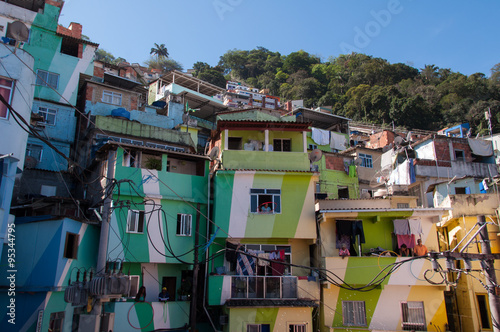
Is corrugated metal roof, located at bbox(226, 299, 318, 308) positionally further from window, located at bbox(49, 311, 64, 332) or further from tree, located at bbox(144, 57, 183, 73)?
tree, located at bbox(144, 57, 183, 73)

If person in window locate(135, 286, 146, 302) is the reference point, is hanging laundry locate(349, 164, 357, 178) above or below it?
above

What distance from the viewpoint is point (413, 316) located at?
1978 centimetres

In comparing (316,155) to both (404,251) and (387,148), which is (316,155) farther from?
(387,148)

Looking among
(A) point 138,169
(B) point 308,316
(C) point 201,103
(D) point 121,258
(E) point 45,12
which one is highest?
(E) point 45,12

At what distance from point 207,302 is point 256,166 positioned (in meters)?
7.18

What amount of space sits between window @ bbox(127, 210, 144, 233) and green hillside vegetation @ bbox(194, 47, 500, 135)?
1660 inches

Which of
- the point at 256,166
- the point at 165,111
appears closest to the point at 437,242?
the point at 256,166

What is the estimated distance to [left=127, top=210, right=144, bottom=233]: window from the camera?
19875mm

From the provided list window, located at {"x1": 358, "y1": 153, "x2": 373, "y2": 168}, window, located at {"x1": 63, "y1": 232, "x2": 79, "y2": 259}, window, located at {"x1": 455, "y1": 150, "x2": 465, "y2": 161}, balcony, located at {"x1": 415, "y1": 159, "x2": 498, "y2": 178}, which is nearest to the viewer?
window, located at {"x1": 63, "y1": 232, "x2": 79, "y2": 259}

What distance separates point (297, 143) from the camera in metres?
24.1

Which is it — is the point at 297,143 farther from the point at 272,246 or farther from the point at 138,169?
the point at 138,169

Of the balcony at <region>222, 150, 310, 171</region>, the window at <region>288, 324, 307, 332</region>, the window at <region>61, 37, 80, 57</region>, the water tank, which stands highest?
the window at <region>61, 37, 80, 57</region>

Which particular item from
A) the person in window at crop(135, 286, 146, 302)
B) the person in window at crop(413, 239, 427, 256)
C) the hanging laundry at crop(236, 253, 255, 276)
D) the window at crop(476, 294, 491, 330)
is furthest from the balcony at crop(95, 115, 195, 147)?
the window at crop(476, 294, 491, 330)

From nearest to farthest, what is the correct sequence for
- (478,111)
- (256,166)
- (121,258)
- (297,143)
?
(121,258), (256,166), (297,143), (478,111)
